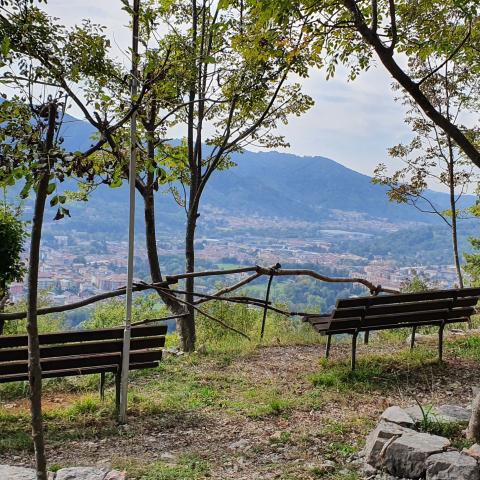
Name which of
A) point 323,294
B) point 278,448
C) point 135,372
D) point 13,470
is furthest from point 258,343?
point 323,294

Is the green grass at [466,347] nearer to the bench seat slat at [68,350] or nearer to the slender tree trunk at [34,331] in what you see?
the bench seat slat at [68,350]

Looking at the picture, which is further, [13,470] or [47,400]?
[47,400]

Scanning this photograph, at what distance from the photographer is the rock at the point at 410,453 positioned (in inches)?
141

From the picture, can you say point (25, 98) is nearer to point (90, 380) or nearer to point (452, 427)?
point (452, 427)

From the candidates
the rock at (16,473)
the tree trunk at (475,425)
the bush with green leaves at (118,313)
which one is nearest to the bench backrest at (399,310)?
the tree trunk at (475,425)

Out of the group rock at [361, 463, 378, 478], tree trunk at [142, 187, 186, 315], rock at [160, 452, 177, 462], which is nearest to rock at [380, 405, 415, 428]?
rock at [361, 463, 378, 478]

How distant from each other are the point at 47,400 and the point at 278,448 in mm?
2965

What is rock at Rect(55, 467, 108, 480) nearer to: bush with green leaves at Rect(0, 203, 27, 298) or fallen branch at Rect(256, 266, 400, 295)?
fallen branch at Rect(256, 266, 400, 295)

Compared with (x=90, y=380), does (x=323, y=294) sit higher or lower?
lower

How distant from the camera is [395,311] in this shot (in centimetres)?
641

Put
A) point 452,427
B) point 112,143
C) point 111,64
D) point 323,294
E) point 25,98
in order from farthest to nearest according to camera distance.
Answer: point 323,294 < point 111,64 < point 452,427 < point 112,143 < point 25,98

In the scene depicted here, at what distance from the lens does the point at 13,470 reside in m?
3.80

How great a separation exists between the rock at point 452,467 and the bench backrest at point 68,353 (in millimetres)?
2880

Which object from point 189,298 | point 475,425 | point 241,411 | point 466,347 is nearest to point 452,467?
point 475,425
